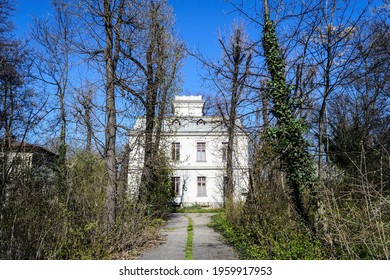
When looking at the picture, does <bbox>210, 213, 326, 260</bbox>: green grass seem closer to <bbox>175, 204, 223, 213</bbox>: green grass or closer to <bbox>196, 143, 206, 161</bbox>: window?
<bbox>175, 204, 223, 213</bbox>: green grass

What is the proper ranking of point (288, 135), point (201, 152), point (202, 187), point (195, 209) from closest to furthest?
point (288, 135), point (195, 209), point (202, 187), point (201, 152)

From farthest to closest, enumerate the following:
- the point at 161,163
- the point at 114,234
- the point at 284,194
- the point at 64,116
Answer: the point at 161,163, the point at 64,116, the point at 284,194, the point at 114,234

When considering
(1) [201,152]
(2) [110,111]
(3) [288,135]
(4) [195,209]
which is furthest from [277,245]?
(1) [201,152]

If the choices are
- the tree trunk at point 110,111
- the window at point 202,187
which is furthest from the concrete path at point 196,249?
the window at point 202,187

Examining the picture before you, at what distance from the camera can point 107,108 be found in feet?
27.8

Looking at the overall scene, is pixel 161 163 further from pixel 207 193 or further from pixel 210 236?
pixel 207 193

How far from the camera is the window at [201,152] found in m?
28.2

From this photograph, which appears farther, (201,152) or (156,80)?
(201,152)

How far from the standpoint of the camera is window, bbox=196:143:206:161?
92.6ft

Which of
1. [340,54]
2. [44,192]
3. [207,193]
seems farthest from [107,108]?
[207,193]

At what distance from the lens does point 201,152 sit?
28297 mm

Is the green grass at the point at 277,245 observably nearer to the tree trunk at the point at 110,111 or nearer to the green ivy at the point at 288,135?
the green ivy at the point at 288,135

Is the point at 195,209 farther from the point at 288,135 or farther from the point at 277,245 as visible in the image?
the point at 277,245

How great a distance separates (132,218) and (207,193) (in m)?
19.4
